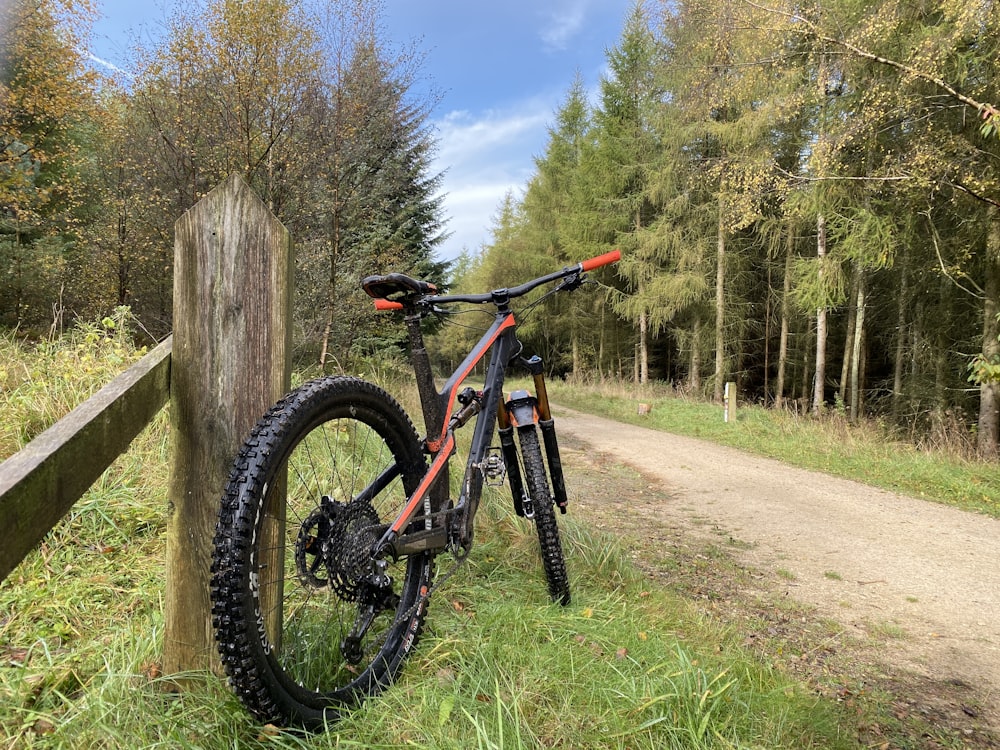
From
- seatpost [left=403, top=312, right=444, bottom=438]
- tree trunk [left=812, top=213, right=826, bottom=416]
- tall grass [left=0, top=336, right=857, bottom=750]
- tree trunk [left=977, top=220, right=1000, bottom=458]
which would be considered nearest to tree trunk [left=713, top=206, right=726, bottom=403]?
tree trunk [left=812, top=213, right=826, bottom=416]

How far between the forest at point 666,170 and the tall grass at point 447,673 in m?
2.19

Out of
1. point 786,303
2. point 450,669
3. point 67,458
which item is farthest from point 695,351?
point 67,458

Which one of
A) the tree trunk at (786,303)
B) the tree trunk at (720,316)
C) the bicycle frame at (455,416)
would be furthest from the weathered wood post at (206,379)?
the tree trunk at (720,316)

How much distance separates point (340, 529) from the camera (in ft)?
5.32

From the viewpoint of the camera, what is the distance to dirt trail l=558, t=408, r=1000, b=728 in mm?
3064

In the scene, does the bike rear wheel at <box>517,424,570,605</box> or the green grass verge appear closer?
the green grass verge

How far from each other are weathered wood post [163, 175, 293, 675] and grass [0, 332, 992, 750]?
0.63 ft

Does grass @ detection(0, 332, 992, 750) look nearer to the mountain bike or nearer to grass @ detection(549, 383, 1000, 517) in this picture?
the mountain bike

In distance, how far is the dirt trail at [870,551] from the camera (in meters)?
3.06

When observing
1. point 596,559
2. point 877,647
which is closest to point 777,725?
point 596,559

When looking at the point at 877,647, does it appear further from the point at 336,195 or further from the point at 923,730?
the point at 336,195

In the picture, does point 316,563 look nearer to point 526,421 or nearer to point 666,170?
point 526,421

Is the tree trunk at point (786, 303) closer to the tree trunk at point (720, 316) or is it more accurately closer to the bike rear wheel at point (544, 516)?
the tree trunk at point (720, 316)

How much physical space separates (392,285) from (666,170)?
16.2m
